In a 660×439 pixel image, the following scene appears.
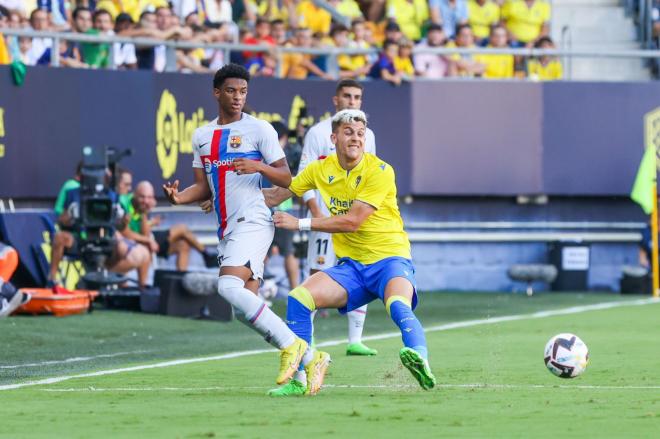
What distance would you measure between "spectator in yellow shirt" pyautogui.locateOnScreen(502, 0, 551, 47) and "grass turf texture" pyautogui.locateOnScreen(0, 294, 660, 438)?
928cm

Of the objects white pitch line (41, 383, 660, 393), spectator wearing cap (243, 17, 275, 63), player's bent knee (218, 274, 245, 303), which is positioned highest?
spectator wearing cap (243, 17, 275, 63)

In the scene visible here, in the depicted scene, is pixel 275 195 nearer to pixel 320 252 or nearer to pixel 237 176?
pixel 237 176

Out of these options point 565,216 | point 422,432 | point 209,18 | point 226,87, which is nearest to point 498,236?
point 565,216

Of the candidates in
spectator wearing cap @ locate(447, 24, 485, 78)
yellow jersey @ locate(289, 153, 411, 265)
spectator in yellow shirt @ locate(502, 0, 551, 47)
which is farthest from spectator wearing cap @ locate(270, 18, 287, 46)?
yellow jersey @ locate(289, 153, 411, 265)

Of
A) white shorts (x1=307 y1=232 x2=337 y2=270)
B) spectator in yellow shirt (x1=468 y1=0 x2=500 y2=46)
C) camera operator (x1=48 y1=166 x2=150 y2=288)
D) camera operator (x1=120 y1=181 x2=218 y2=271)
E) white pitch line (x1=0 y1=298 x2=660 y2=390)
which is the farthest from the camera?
spectator in yellow shirt (x1=468 y1=0 x2=500 y2=46)

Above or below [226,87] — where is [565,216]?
below

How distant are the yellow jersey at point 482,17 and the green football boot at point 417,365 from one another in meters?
16.8

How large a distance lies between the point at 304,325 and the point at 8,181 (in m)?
10.3

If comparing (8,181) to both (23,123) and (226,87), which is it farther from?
(226,87)

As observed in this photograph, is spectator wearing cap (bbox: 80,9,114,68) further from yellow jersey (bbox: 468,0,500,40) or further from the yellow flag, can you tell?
the yellow flag

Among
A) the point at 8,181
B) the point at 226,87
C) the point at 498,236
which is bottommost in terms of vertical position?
the point at 498,236

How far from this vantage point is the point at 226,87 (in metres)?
10.6

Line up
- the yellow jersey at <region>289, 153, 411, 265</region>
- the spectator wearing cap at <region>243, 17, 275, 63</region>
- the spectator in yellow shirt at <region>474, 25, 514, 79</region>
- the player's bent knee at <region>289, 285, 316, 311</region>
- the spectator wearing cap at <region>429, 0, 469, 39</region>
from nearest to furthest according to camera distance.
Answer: the player's bent knee at <region>289, 285, 316, 311</region> < the yellow jersey at <region>289, 153, 411, 265</region> < the spectator wearing cap at <region>243, 17, 275, 63</region> < the spectator in yellow shirt at <region>474, 25, 514, 79</region> < the spectator wearing cap at <region>429, 0, 469, 39</region>

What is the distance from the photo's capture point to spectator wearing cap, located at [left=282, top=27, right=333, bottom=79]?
23.1 meters
